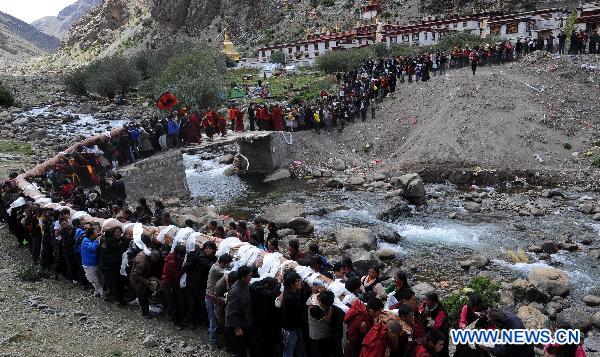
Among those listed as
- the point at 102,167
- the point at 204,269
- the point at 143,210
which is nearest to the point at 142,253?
the point at 204,269

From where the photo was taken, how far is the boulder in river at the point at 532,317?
1159 cm

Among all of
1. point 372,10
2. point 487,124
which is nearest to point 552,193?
point 487,124

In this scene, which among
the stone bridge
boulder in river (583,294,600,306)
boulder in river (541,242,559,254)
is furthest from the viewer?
the stone bridge

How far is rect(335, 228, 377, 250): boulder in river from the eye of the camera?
17594 mm

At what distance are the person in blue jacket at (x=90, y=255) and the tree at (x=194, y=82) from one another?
26.7 meters

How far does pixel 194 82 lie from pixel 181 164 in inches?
550

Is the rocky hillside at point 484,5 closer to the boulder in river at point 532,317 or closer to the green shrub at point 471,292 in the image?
the green shrub at point 471,292

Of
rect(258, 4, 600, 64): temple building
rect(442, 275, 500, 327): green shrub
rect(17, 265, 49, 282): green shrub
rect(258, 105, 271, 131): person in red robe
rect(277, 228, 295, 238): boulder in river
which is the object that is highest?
rect(258, 4, 600, 64): temple building

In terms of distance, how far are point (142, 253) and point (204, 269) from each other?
1.36 meters

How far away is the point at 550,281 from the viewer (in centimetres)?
1417

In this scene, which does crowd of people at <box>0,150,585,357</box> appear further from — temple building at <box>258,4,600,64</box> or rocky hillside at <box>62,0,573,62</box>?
rocky hillside at <box>62,0,573,62</box>

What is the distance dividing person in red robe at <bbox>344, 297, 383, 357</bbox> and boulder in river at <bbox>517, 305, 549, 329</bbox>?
591 centimetres

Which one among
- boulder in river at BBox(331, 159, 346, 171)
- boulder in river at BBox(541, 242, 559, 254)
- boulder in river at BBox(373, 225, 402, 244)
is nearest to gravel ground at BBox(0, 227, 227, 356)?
boulder in river at BBox(373, 225, 402, 244)

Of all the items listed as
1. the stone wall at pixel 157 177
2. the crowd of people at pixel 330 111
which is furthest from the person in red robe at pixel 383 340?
the crowd of people at pixel 330 111
